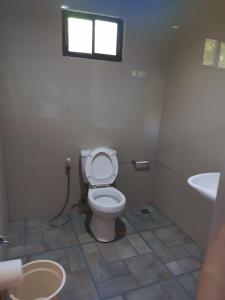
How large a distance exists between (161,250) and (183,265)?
0.79 ft

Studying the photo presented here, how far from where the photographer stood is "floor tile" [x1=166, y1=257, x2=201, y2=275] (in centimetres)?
191

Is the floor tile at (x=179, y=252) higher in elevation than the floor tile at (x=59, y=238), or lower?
lower

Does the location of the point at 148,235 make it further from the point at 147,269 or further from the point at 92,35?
the point at 92,35

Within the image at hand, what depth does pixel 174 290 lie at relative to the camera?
171cm

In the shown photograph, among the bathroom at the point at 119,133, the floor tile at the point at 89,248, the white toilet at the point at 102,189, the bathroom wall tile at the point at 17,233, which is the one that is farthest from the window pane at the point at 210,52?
the bathroom wall tile at the point at 17,233

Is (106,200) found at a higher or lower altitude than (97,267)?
higher

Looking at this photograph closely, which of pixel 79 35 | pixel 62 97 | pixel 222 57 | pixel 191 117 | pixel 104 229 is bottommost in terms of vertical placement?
pixel 104 229

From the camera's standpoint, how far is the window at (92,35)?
220 cm

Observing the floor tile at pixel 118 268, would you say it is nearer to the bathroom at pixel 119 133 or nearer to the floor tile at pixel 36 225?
the bathroom at pixel 119 133

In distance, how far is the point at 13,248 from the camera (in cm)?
207

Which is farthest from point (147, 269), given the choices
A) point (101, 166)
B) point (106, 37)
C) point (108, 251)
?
point (106, 37)

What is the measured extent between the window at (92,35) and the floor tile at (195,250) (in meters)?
2.05

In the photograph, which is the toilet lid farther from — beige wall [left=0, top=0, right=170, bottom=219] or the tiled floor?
the tiled floor

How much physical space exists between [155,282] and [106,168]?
117 cm
